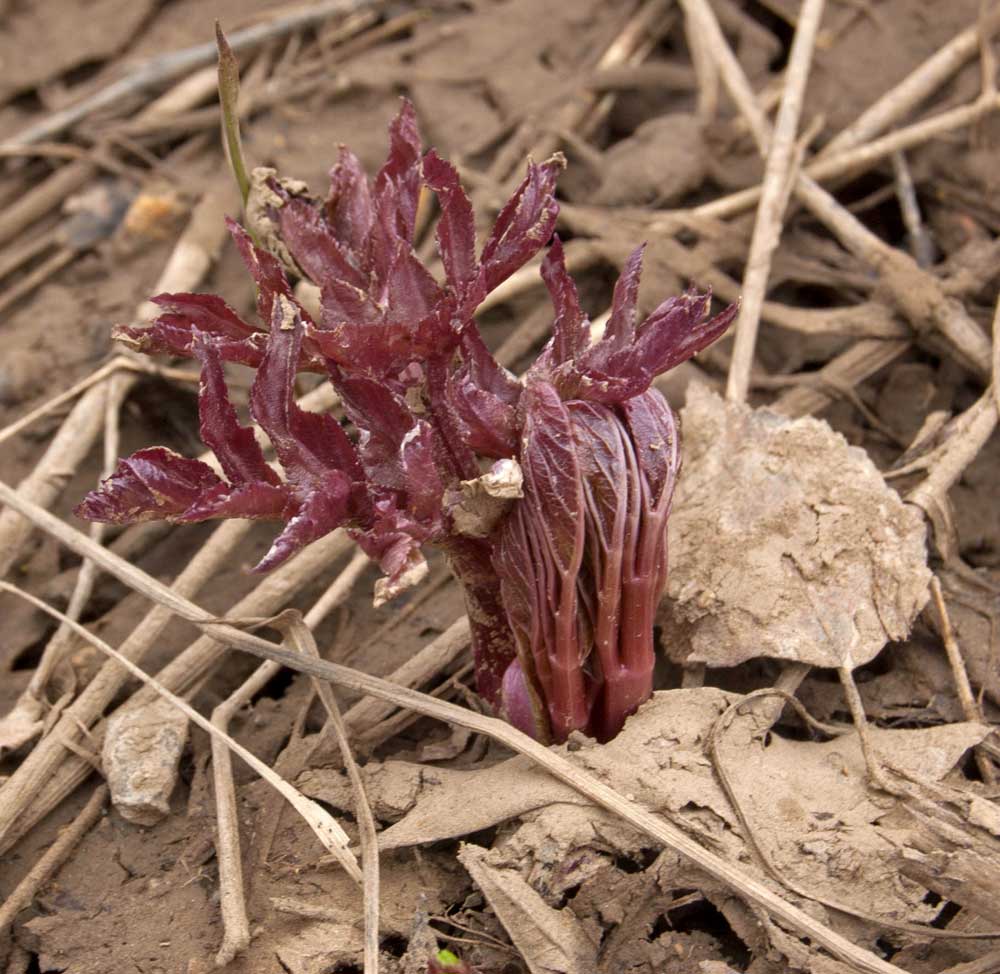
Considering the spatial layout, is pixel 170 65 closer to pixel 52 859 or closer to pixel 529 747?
pixel 52 859

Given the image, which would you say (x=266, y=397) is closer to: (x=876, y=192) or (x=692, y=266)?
(x=692, y=266)

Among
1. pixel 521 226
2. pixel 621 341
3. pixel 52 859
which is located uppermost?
pixel 521 226

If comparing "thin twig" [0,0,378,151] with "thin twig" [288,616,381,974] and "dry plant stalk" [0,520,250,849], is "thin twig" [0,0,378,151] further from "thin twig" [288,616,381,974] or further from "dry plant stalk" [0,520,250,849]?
"thin twig" [288,616,381,974]

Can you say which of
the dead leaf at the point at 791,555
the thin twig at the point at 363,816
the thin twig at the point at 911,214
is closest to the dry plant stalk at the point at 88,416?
the thin twig at the point at 363,816

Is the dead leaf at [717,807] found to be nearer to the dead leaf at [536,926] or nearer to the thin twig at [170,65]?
the dead leaf at [536,926]

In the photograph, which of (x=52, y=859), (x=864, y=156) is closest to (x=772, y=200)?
(x=864, y=156)

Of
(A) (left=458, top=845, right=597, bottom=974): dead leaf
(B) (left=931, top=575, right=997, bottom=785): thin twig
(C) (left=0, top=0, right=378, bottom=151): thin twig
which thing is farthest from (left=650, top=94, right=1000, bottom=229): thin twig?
(A) (left=458, top=845, right=597, bottom=974): dead leaf

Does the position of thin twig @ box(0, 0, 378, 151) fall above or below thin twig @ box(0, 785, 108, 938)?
above
